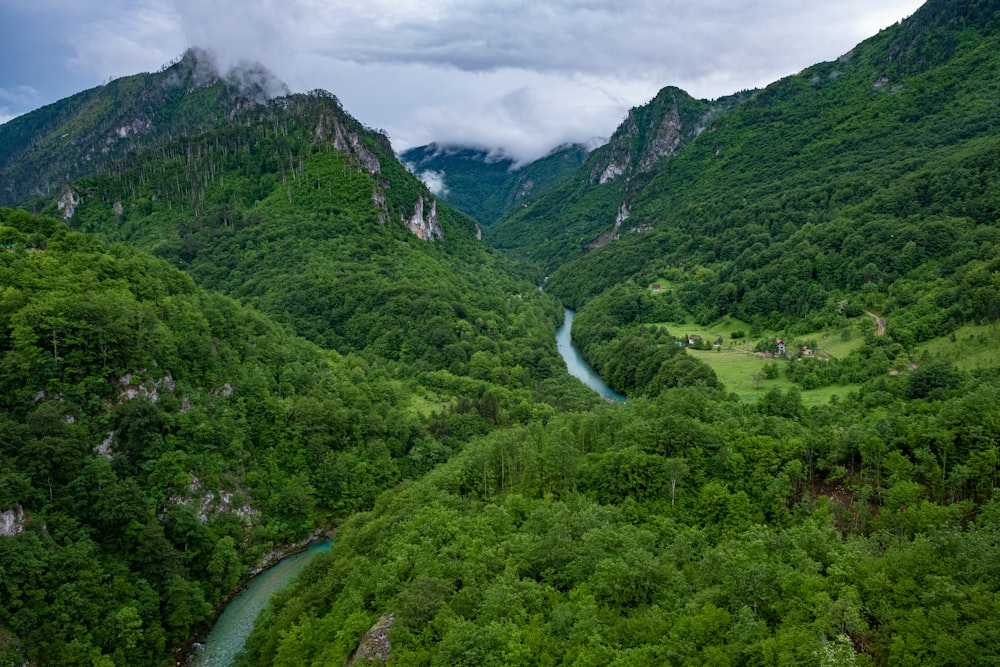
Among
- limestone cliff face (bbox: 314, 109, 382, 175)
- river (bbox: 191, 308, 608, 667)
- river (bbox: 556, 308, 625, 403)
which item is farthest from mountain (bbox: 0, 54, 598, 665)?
limestone cliff face (bbox: 314, 109, 382, 175)

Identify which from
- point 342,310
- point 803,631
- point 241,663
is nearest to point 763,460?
point 803,631

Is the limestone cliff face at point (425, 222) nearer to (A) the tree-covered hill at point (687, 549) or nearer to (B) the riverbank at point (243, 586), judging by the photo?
(B) the riverbank at point (243, 586)

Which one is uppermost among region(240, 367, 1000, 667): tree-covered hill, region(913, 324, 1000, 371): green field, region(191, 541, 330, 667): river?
region(913, 324, 1000, 371): green field

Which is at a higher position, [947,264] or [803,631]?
[947,264]

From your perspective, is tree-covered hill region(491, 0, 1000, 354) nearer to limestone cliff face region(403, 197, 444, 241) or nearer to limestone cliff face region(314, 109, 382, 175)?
limestone cliff face region(403, 197, 444, 241)

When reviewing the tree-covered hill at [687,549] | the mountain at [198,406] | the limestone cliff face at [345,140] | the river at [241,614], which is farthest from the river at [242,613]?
the limestone cliff face at [345,140]

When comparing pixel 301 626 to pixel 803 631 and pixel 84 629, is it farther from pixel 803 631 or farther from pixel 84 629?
pixel 803 631
